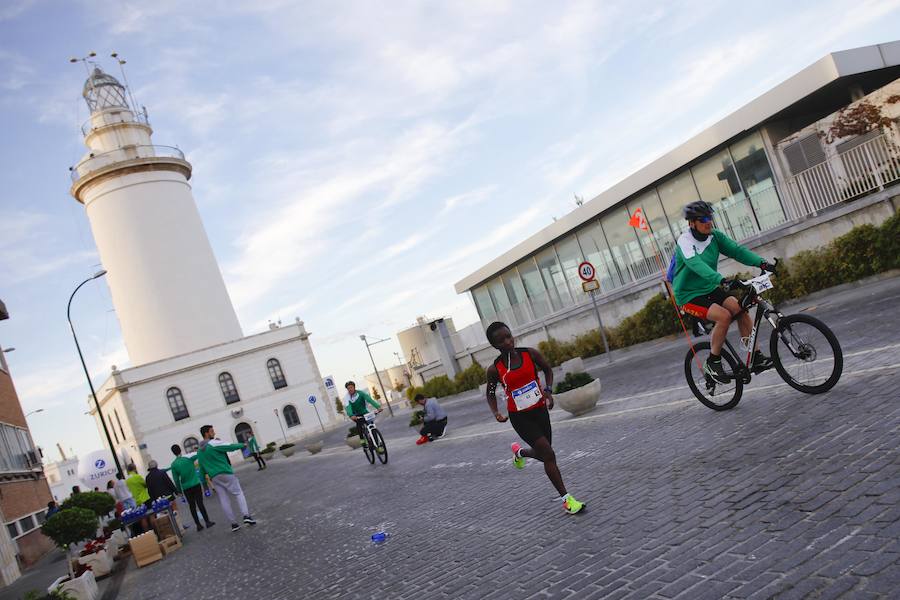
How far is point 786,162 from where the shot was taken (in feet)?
67.9

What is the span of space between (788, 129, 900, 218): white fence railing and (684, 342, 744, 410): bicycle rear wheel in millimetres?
10978

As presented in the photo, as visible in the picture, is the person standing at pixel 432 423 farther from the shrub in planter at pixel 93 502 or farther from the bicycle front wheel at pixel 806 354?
the bicycle front wheel at pixel 806 354

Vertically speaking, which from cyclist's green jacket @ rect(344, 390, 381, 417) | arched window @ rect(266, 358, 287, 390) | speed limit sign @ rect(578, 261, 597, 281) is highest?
arched window @ rect(266, 358, 287, 390)

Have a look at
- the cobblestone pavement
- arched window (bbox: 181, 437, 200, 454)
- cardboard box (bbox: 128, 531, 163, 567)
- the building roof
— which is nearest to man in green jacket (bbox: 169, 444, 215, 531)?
cardboard box (bbox: 128, 531, 163, 567)

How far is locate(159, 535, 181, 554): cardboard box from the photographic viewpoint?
1441 cm

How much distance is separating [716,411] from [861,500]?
423 centimetres

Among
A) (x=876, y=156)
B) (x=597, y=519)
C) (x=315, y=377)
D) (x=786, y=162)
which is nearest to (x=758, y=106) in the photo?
(x=786, y=162)

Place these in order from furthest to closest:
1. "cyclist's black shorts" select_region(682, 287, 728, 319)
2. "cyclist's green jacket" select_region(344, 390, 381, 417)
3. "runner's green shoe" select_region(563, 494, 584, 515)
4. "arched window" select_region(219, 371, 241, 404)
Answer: "arched window" select_region(219, 371, 241, 404) → "cyclist's green jacket" select_region(344, 390, 381, 417) → "cyclist's black shorts" select_region(682, 287, 728, 319) → "runner's green shoe" select_region(563, 494, 584, 515)

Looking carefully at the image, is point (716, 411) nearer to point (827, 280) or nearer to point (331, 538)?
point (331, 538)

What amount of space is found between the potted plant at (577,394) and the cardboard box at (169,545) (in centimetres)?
801

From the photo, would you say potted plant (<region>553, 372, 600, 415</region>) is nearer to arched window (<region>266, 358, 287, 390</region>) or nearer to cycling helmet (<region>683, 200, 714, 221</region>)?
cycling helmet (<region>683, 200, 714, 221</region>)

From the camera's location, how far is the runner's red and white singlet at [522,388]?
6.80m

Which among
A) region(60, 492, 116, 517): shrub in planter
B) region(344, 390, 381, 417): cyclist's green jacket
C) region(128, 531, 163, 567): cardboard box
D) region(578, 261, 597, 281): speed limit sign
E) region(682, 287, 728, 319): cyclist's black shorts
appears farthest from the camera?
region(60, 492, 116, 517): shrub in planter

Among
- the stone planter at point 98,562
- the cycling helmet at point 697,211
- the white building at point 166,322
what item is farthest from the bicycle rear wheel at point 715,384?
the white building at point 166,322
